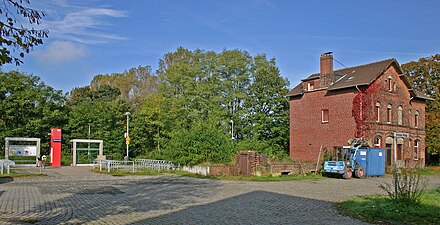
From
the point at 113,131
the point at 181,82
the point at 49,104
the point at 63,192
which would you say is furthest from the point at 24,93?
the point at 63,192

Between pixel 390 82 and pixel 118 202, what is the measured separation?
3148 cm

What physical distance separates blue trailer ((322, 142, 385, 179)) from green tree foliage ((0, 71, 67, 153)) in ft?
99.3

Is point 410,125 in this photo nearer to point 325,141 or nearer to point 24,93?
point 325,141

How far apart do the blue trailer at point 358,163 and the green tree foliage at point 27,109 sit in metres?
30.3

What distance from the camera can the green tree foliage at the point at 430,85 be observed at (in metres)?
45.8

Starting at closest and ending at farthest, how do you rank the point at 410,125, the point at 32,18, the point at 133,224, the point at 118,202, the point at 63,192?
1. the point at 32,18
2. the point at 133,224
3. the point at 118,202
4. the point at 63,192
5. the point at 410,125

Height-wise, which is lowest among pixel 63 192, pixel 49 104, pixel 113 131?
pixel 63 192

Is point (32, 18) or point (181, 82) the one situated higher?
point (181, 82)

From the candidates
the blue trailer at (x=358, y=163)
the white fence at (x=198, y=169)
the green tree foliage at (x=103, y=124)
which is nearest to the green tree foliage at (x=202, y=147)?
the white fence at (x=198, y=169)

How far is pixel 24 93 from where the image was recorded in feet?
143

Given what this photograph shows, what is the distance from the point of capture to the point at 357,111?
1375 inches

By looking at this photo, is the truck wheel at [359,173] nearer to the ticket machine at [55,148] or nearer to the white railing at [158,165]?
the white railing at [158,165]

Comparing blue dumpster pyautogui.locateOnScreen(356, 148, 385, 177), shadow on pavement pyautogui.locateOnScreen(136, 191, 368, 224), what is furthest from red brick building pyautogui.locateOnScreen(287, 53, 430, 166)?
shadow on pavement pyautogui.locateOnScreen(136, 191, 368, 224)

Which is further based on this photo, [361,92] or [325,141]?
[325,141]
